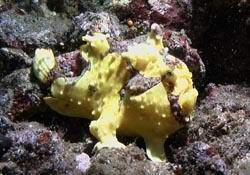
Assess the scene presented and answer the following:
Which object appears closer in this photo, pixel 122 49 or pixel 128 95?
pixel 128 95

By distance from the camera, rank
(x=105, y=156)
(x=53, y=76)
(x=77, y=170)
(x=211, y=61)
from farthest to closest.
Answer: (x=211, y=61), (x=53, y=76), (x=77, y=170), (x=105, y=156)

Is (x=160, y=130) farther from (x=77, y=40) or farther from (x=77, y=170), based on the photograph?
(x=77, y=40)

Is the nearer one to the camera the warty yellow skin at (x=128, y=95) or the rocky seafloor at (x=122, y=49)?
the rocky seafloor at (x=122, y=49)

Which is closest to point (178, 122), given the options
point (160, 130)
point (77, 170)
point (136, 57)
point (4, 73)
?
point (160, 130)

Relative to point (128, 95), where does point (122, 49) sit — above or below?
above
